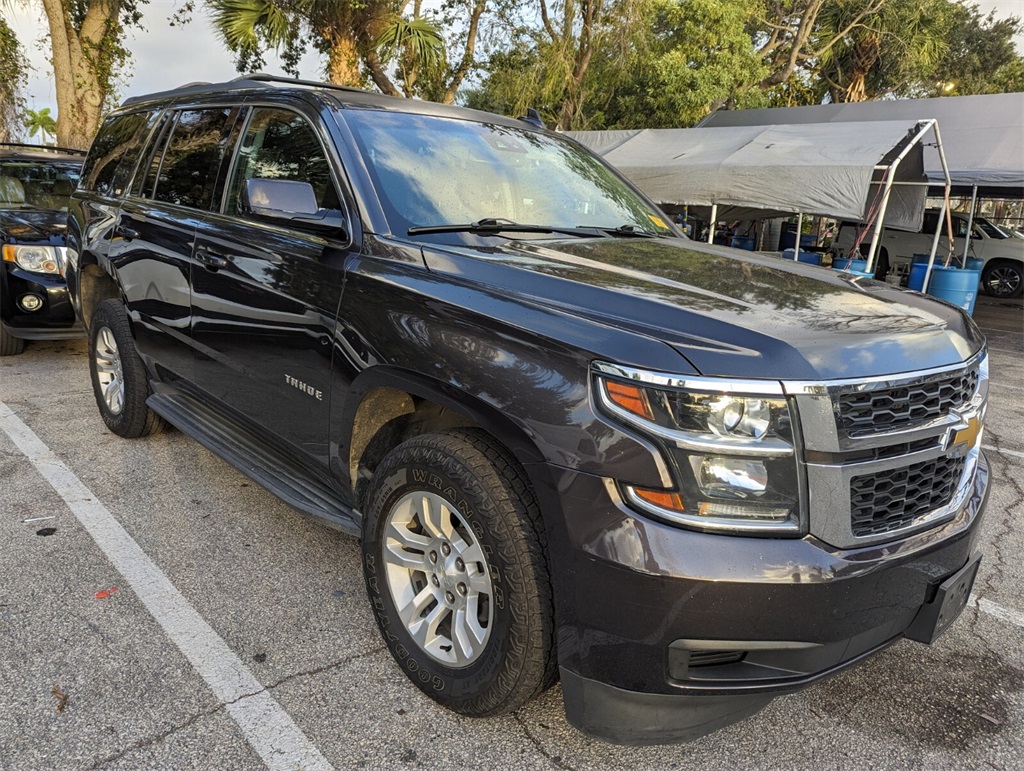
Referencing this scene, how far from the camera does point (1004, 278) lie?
1623cm

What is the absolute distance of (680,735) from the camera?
1921 mm

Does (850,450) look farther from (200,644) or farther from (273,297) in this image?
(200,644)

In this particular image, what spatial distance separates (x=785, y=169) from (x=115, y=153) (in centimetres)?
834

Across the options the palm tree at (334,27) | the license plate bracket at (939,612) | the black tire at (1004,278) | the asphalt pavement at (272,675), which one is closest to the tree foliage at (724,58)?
the palm tree at (334,27)

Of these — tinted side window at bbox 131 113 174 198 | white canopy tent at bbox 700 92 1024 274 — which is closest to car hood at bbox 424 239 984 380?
tinted side window at bbox 131 113 174 198

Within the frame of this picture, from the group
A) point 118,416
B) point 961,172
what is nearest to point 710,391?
point 118,416

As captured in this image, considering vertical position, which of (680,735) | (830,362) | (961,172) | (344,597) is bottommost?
(344,597)

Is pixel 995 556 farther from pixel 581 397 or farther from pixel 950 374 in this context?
pixel 581 397

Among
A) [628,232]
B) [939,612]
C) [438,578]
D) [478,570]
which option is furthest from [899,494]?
[628,232]

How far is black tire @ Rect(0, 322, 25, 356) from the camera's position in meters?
6.46

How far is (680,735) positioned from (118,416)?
3968 mm

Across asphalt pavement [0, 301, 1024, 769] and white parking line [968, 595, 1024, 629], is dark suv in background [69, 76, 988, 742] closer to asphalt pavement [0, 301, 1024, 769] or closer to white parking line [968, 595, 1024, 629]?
asphalt pavement [0, 301, 1024, 769]

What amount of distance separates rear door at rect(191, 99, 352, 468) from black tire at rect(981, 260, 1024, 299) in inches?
685

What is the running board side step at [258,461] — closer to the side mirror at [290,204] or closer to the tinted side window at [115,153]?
the side mirror at [290,204]
